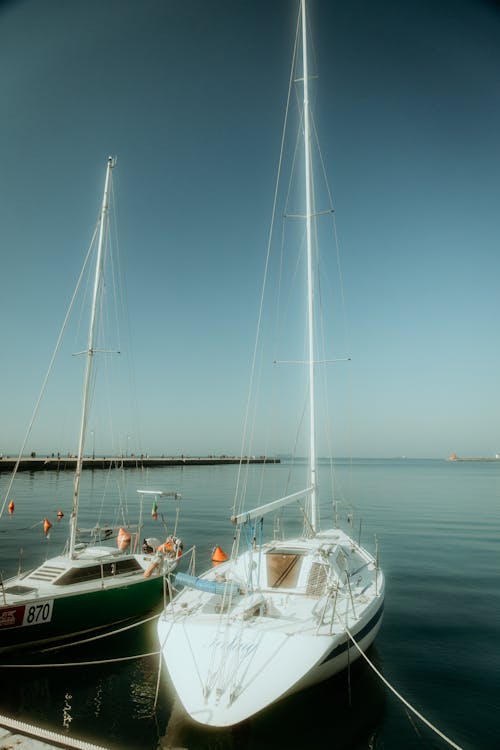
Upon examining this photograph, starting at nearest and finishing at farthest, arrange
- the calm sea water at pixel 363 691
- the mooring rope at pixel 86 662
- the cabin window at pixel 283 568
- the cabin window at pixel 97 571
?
1. the calm sea water at pixel 363 691
2. the mooring rope at pixel 86 662
3. the cabin window at pixel 283 568
4. the cabin window at pixel 97 571

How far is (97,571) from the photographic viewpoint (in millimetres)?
13469

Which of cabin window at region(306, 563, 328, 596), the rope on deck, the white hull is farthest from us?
cabin window at region(306, 563, 328, 596)

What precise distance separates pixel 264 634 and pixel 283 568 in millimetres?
3147

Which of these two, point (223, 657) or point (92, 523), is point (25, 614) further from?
point (92, 523)

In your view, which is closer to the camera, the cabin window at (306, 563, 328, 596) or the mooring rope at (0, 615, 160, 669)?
the cabin window at (306, 563, 328, 596)

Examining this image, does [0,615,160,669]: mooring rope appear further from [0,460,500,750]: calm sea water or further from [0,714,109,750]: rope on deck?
[0,714,109,750]: rope on deck

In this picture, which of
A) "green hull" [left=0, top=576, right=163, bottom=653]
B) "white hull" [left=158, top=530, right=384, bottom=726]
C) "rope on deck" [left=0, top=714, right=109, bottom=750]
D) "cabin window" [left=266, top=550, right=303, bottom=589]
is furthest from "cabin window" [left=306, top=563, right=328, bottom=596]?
"green hull" [left=0, top=576, right=163, bottom=653]

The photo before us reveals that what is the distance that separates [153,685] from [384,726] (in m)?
5.23

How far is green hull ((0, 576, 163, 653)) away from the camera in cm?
1116

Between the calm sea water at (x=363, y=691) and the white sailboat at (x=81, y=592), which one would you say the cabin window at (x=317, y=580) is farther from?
the white sailboat at (x=81, y=592)

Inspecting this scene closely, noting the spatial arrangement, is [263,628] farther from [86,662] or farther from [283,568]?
[86,662]

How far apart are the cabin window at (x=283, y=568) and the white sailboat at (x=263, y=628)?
0.08 ft

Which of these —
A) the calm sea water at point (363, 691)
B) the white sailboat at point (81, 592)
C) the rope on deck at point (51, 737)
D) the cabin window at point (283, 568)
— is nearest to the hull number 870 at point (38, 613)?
the white sailboat at point (81, 592)

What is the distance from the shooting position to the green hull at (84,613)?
11156 millimetres
